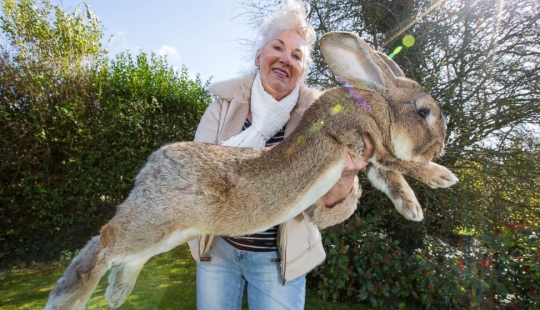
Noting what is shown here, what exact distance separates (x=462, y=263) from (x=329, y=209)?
286cm

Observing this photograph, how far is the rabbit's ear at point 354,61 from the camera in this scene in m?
1.81

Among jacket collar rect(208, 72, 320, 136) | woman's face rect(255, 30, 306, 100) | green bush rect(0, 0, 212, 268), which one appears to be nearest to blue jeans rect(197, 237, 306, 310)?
jacket collar rect(208, 72, 320, 136)

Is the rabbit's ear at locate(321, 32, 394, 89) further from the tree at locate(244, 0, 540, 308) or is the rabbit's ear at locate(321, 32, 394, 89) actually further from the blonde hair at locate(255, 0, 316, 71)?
the tree at locate(244, 0, 540, 308)

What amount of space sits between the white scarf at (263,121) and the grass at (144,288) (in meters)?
3.22

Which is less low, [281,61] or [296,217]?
[281,61]

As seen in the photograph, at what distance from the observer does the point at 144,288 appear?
5.18m

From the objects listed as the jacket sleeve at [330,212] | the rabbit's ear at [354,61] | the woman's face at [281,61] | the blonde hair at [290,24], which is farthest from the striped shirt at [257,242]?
the blonde hair at [290,24]

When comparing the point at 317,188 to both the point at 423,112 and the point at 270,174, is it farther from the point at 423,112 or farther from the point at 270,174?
the point at 423,112

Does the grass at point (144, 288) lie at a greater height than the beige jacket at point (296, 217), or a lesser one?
lesser

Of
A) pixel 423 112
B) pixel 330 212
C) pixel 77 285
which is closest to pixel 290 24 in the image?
pixel 423 112

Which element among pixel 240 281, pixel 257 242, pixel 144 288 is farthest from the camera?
pixel 144 288

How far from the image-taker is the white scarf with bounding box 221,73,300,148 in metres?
2.15

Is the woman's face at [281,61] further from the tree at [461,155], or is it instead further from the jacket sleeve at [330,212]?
the tree at [461,155]

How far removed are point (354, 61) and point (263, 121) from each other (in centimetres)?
66
